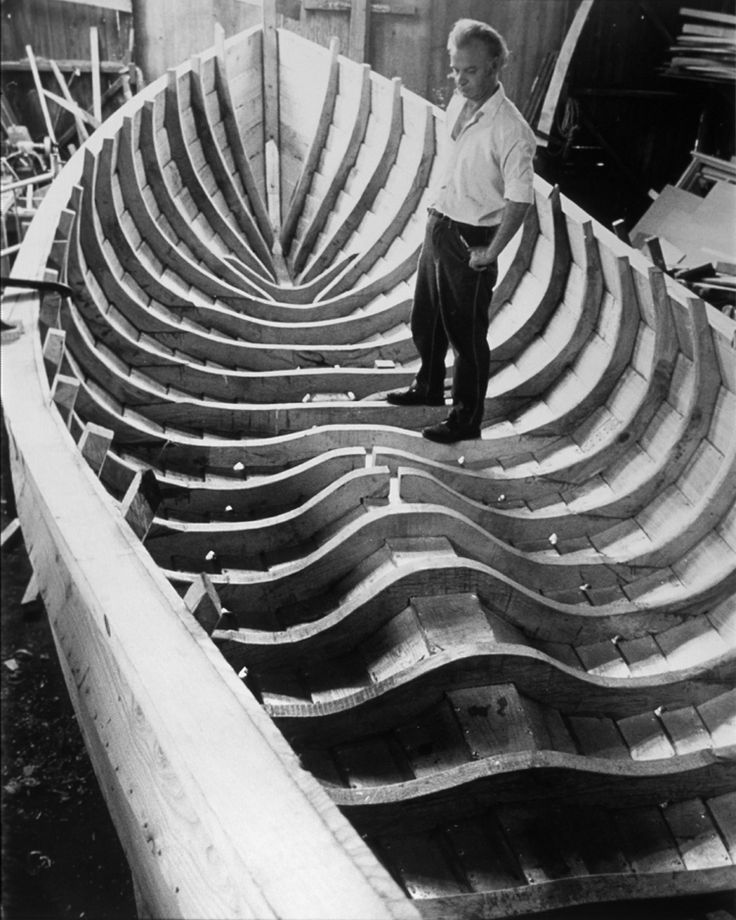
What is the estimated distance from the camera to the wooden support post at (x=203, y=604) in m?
1.67

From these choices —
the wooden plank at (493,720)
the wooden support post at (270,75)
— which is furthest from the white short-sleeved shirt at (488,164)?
the wooden support post at (270,75)

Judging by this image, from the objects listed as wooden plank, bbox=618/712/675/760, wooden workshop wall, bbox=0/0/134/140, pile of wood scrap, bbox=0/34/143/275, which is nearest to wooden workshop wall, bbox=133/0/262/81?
wooden workshop wall, bbox=0/0/134/140

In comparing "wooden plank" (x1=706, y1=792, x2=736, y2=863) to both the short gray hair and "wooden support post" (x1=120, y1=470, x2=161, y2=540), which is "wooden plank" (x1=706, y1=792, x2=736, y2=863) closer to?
"wooden support post" (x1=120, y1=470, x2=161, y2=540)

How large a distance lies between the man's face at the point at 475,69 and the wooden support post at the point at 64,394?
128 centimetres

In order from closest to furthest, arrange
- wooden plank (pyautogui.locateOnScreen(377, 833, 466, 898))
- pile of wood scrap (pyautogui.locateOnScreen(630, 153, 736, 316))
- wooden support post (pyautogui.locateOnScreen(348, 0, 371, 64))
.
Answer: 1. wooden plank (pyautogui.locateOnScreen(377, 833, 466, 898))
2. wooden support post (pyautogui.locateOnScreen(348, 0, 371, 64))
3. pile of wood scrap (pyautogui.locateOnScreen(630, 153, 736, 316))

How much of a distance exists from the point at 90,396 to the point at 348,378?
3.34ft

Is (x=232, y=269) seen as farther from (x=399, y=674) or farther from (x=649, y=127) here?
(x=649, y=127)

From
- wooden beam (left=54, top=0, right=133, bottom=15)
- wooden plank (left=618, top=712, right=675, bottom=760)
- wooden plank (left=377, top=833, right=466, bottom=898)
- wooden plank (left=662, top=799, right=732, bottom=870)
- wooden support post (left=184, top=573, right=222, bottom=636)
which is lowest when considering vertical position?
wooden plank (left=662, top=799, right=732, bottom=870)

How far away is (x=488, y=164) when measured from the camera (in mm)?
2482

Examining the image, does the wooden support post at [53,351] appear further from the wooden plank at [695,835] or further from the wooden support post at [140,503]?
the wooden plank at [695,835]

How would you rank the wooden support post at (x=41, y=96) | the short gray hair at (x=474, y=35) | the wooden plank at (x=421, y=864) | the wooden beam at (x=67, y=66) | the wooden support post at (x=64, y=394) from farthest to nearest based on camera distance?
the wooden beam at (x=67, y=66) < the wooden support post at (x=41, y=96) < the short gray hair at (x=474, y=35) < the wooden support post at (x=64, y=394) < the wooden plank at (x=421, y=864)

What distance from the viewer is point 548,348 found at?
3.37 metres

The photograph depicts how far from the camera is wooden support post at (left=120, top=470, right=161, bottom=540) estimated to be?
187 centimetres

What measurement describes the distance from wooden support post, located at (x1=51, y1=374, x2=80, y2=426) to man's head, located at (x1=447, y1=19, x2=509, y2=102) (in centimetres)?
128
